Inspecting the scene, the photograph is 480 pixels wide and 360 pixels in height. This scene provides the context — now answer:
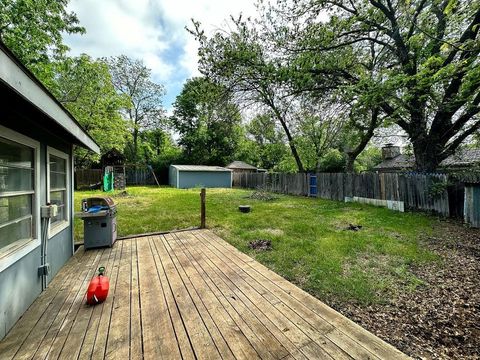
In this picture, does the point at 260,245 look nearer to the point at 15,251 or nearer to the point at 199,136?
the point at 15,251

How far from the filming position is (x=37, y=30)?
767 centimetres

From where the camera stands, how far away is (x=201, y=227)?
5.55 m

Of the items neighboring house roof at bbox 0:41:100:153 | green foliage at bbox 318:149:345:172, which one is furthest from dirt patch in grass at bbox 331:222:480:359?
green foliage at bbox 318:149:345:172

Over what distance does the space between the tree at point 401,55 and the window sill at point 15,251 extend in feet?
24.6

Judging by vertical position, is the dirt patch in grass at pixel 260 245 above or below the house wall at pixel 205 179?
below

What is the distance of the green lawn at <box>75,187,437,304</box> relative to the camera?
113 inches

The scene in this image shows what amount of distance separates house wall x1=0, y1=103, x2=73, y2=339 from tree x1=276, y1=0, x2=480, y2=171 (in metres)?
7.02

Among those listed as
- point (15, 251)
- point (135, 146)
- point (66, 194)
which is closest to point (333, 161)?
point (66, 194)

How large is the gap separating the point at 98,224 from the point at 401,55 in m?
9.60

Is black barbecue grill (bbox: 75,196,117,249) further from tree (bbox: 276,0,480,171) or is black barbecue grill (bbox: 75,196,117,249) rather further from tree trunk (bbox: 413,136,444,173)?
tree trunk (bbox: 413,136,444,173)

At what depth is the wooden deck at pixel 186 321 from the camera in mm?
1644

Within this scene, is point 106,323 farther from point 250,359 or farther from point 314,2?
point 314,2

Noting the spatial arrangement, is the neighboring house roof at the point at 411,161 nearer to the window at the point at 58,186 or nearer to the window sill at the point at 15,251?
the window at the point at 58,186

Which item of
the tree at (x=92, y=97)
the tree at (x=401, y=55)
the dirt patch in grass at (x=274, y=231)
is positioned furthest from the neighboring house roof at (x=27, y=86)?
the tree at (x=92, y=97)
